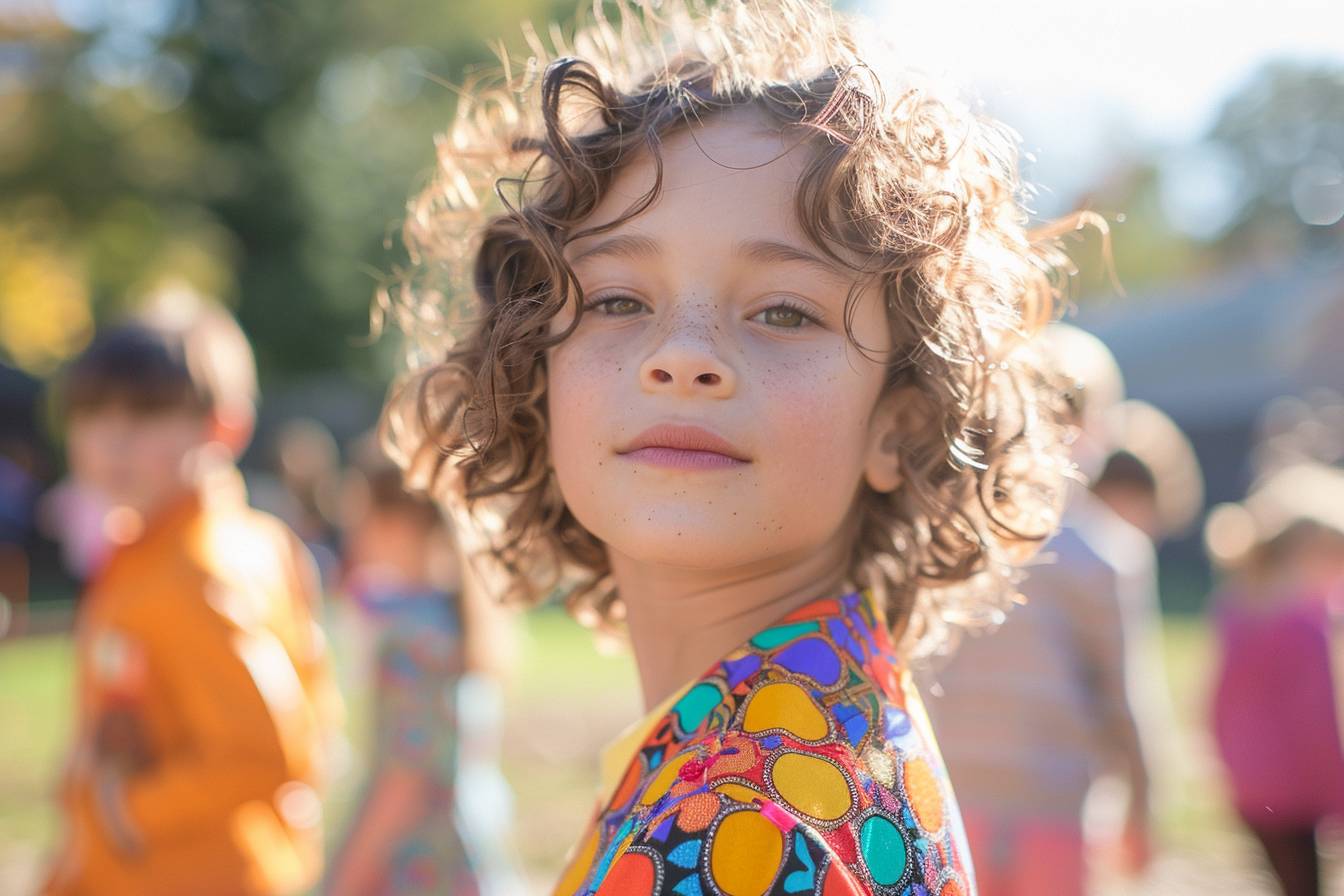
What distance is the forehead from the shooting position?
1674mm

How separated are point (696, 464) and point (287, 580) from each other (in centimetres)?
253

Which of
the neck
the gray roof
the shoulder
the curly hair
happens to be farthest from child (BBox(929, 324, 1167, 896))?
the gray roof

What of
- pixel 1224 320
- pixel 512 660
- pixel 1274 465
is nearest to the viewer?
pixel 512 660

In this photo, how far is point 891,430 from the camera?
6.16 ft

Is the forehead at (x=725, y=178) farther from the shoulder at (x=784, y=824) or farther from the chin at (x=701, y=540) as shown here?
Result: the shoulder at (x=784, y=824)

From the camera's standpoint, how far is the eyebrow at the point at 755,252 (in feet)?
5.46

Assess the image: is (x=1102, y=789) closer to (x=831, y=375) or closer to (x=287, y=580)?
(x=287, y=580)

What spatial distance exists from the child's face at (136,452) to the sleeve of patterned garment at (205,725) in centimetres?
41

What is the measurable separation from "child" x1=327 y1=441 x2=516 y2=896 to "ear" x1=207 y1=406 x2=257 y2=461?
3.38 ft

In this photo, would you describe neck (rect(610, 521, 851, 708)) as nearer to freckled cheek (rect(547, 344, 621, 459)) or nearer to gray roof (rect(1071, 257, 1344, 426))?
freckled cheek (rect(547, 344, 621, 459))

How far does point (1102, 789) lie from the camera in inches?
169

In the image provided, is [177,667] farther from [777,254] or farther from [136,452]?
[777,254]

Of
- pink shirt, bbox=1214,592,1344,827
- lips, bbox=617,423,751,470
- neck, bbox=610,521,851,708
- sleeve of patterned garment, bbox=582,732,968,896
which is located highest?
pink shirt, bbox=1214,592,1344,827

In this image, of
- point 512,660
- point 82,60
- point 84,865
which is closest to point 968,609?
point 84,865
